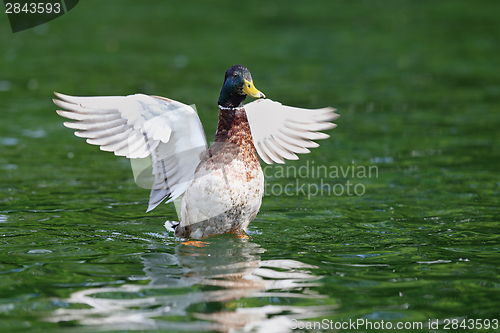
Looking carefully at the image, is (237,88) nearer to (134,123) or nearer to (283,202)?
(134,123)

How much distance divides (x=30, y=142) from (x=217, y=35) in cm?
1118

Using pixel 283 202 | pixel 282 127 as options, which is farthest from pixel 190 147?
pixel 283 202

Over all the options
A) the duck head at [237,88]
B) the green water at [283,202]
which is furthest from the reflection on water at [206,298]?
the duck head at [237,88]

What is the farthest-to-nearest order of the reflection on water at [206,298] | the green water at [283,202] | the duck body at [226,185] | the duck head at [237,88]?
the duck head at [237,88] → the duck body at [226,185] → the green water at [283,202] → the reflection on water at [206,298]

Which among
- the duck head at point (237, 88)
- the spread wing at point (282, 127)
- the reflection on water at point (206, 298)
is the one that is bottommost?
the reflection on water at point (206, 298)

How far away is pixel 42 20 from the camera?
22891mm

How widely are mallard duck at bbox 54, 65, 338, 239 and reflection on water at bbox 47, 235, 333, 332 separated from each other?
512mm

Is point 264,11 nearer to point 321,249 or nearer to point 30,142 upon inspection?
point 30,142

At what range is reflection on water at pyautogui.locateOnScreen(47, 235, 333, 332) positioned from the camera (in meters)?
4.20

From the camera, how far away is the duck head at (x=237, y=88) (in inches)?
236

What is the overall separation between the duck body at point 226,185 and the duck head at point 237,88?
79mm

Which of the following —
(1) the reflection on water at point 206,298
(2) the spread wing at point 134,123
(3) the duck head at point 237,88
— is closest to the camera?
(1) the reflection on water at point 206,298

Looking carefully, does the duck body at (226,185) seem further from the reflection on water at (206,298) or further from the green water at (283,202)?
the reflection on water at (206,298)

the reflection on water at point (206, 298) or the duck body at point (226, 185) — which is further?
the duck body at point (226, 185)
